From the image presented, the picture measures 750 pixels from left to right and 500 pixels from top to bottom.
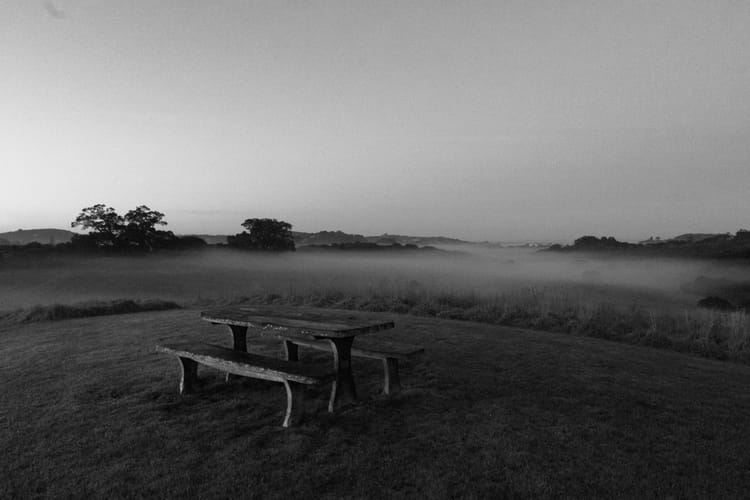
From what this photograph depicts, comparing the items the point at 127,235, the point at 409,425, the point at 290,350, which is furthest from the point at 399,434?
the point at 127,235

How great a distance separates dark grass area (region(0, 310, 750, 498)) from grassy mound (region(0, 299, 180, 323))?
6.16 m

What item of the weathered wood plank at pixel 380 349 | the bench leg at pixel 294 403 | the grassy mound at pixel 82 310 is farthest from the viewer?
the grassy mound at pixel 82 310

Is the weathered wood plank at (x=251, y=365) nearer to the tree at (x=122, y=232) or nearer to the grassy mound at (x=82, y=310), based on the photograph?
the grassy mound at (x=82, y=310)

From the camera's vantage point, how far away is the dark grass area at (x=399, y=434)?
10.8ft

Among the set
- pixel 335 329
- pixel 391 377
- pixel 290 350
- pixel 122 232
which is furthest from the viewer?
pixel 122 232

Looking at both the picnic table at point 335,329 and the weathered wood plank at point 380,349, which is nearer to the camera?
the picnic table at point 335,329

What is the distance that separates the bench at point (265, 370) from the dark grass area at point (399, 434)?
20 cm

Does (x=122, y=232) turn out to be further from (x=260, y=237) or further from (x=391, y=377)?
(x=391, y=377)

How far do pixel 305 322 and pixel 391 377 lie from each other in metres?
1.30

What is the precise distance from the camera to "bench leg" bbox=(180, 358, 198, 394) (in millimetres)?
5305

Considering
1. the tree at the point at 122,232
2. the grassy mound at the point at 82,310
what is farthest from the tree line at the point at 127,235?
the grassy mound at the point at 82,310

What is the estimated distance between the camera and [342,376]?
15.6ft

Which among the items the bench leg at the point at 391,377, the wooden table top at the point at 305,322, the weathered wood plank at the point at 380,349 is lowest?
the bench leg at the point at 391,377

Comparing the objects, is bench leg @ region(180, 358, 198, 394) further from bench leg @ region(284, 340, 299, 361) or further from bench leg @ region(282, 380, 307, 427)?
bench leg @ region(282, 380, 307, 427)
